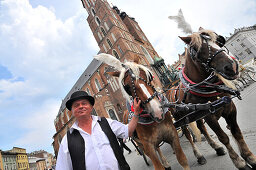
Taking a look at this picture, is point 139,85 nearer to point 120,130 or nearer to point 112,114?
point 120,130

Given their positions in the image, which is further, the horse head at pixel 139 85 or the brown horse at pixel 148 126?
the brown horse at pixel 148 126

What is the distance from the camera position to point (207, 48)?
1.94 meters

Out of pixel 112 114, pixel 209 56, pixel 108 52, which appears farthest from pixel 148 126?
pixel 108 52

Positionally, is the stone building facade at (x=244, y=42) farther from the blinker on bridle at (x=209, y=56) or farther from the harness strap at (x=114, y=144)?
the harness strap at (x=114, y=144)

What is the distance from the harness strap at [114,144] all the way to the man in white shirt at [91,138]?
0.04 meters

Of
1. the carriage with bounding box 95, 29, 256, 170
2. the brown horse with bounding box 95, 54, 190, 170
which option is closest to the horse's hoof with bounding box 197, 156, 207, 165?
the carriage with bounding box 95, 29, 256, 170

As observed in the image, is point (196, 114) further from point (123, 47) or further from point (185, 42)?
point (123, 47)

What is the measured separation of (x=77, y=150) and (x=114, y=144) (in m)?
0.43

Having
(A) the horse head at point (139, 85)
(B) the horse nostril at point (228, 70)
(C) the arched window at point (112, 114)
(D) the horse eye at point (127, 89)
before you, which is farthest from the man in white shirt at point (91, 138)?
(C) the arched window at point (112, 114)

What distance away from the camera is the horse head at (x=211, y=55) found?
177 centimetres

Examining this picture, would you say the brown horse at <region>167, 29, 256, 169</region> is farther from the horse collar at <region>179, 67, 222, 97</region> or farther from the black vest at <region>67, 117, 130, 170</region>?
the black vest at <region>67, 117, 130, 170</region>

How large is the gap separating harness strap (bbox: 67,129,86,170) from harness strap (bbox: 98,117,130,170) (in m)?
0.31

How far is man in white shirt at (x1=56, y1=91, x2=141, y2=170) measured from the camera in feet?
5.24

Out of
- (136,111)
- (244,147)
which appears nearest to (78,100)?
(136,111)
